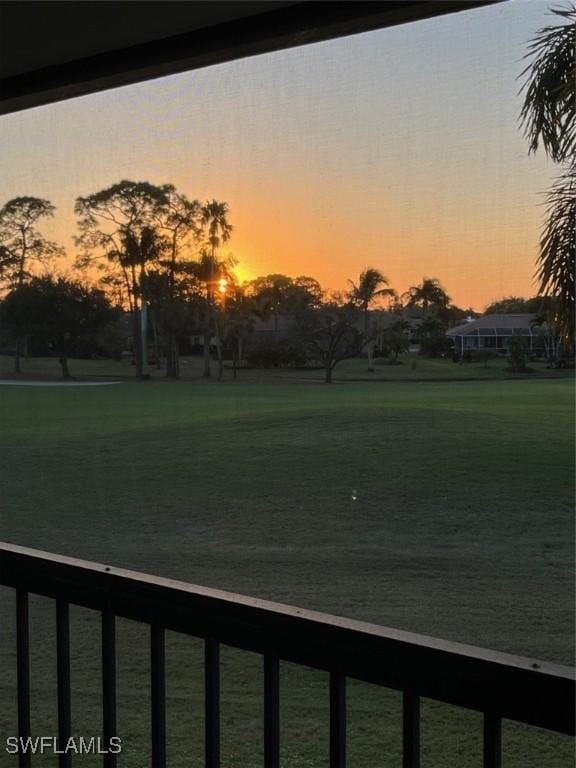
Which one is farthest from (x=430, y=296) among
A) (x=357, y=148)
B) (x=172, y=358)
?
(x=172, y=358)

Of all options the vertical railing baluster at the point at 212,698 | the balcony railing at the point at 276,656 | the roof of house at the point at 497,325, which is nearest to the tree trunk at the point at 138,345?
the roof of house at the point at 497,325

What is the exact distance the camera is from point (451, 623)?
9.64 feet

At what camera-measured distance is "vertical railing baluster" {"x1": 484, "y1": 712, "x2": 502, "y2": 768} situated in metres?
0.63

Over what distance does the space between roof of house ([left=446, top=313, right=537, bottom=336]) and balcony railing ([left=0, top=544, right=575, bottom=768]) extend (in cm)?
99

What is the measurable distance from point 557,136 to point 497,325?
0.42m

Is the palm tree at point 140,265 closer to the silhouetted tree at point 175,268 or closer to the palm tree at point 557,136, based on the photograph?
the silhouetted tree at point 175,268

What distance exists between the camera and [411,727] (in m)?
0.69

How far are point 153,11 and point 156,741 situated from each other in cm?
99

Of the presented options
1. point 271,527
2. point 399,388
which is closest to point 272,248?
point 399,388

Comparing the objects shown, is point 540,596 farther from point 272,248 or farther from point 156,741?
point 156,741

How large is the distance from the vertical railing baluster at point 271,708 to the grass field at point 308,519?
96 centimetres

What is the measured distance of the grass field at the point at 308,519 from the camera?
78.0 inches

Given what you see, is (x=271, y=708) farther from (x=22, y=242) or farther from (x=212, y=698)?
(x=22, y=242)

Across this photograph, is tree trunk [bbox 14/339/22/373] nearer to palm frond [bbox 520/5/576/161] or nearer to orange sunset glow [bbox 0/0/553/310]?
orange sunset glow [bbox 0/0/553/310]
